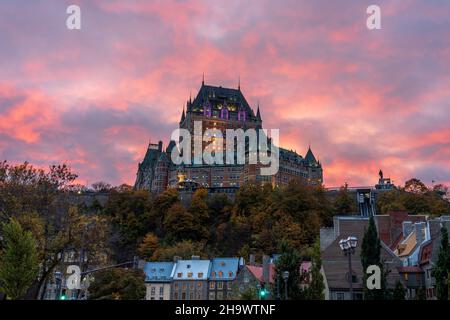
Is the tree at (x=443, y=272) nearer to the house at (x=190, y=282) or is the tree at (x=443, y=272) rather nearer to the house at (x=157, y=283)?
the house at (x=190, y=282)

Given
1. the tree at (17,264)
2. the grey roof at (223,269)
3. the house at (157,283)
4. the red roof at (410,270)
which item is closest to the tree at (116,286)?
the house at (157,283)

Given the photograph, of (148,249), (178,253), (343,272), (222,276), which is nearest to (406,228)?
(343,272)

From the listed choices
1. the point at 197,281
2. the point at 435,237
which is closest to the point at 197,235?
the point at 197,281

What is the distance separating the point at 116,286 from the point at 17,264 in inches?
1825

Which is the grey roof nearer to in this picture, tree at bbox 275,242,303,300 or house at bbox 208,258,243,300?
house at bbox 208,258,243,300

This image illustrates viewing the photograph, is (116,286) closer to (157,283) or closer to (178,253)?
(157,283)

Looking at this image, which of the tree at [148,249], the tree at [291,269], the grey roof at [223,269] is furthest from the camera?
the tree at [148,249]

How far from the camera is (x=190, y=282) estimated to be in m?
86.5

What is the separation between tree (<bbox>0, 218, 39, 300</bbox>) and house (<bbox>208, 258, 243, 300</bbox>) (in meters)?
53.8

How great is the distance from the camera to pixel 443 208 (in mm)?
121250

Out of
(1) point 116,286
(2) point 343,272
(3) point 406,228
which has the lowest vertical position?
(1) point 116,286

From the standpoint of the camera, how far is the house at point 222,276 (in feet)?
281

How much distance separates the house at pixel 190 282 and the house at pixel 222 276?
35.0 inches
